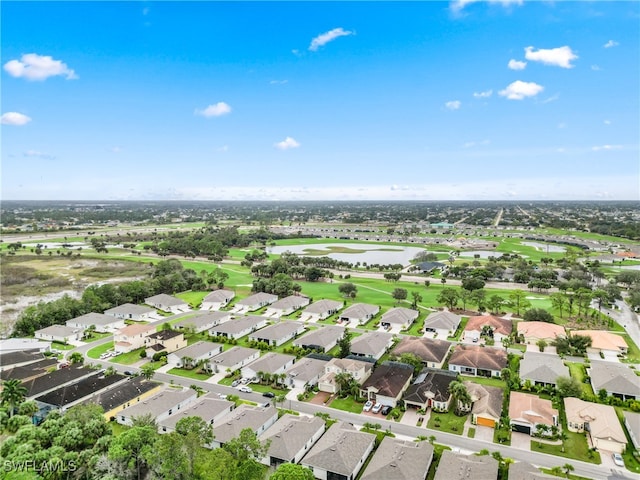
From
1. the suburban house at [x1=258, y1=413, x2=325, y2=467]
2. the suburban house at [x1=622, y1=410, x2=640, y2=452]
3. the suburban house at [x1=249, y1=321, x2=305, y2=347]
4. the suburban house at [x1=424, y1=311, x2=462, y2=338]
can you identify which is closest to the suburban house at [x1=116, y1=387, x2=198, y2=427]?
the suburban house at [x1=258, y1=413, x2=325, y2=467]

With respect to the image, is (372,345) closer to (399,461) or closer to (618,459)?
(399,461)

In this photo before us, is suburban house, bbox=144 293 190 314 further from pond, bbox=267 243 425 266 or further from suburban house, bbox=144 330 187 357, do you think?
pond, bbox=267 243 425 266

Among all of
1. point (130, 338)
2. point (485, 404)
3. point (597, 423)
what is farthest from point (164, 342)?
point (597, 423)

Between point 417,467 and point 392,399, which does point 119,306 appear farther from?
point 417,467

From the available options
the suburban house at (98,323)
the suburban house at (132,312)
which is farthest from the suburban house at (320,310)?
the suburban house at (98,323)

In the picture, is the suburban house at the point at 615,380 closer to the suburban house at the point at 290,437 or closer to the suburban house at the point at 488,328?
the suburban house at the point at 488,328

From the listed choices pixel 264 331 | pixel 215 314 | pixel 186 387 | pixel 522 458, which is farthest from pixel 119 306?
pixel 522 458

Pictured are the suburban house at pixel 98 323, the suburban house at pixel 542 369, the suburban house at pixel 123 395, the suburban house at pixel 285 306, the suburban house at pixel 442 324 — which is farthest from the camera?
the suburban house at pixel 285 306
